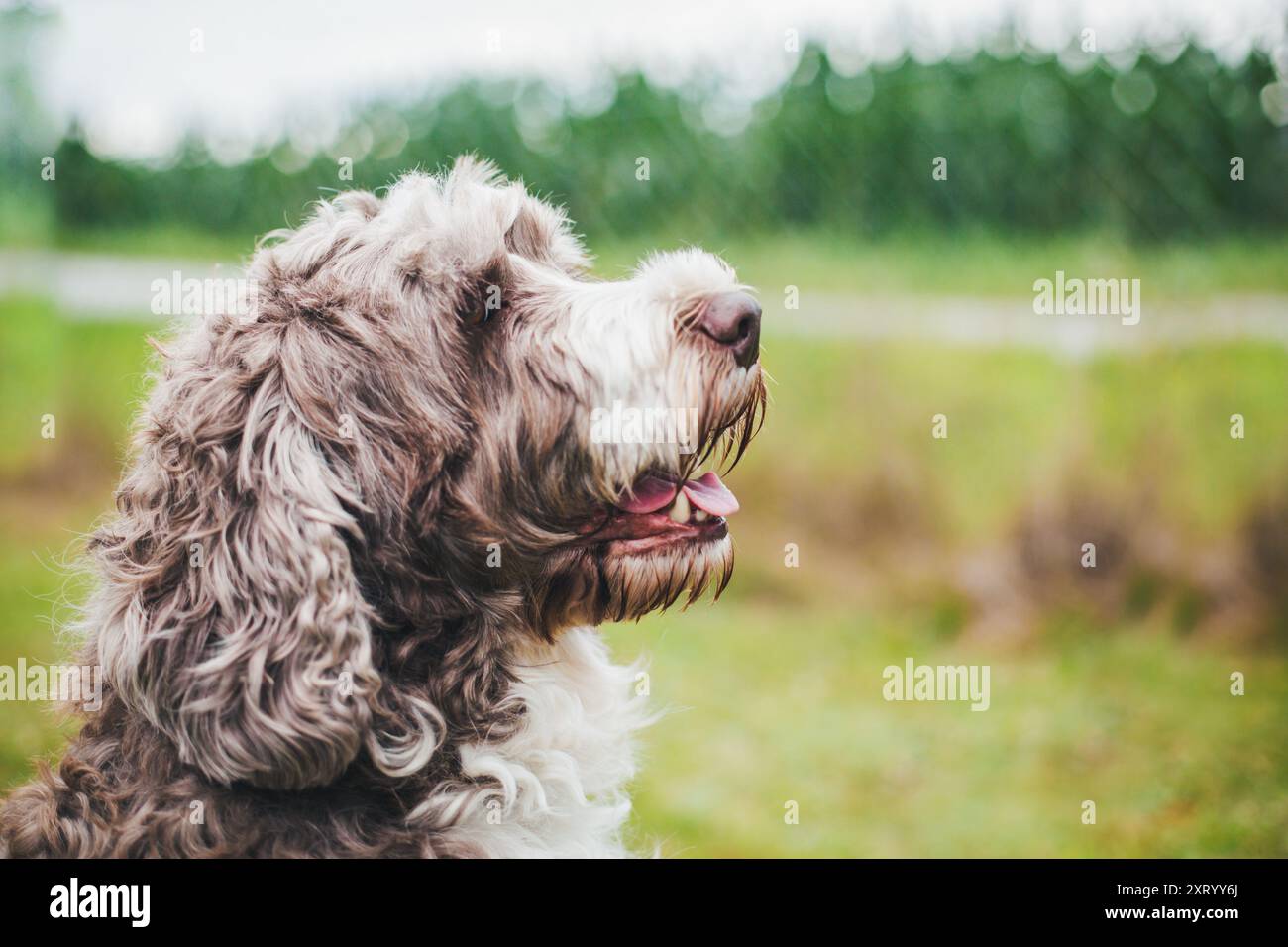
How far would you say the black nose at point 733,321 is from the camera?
2541 mm

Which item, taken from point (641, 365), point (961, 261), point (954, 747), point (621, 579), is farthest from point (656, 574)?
point (961, 261)

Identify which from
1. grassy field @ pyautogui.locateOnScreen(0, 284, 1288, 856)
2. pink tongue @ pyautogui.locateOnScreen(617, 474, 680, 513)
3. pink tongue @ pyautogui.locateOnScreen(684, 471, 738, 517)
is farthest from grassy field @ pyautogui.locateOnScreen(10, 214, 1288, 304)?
pink tongue @ pyautogui.locateOnScreen(617, 474, 680, 513)

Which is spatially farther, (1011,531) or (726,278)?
(1011,531)

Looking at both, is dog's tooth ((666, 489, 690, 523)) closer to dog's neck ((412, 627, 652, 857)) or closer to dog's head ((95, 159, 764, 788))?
dog's head ((95, 159, 764, 788))

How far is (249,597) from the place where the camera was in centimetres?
227

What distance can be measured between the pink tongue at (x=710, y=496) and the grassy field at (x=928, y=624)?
10.1 ft

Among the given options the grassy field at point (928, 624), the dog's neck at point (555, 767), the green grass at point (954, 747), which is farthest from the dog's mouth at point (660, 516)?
the grassy field at point (928, 624)

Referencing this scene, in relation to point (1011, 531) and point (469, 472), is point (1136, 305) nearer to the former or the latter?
point (1011, 531)

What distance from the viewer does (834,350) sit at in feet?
25.8

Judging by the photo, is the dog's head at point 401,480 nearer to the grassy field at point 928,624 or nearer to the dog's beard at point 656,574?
the dog's beard at point 656,574

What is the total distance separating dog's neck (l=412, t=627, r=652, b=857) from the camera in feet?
8.02

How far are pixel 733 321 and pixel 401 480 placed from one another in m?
0.82

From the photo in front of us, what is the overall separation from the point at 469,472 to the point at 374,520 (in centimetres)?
25

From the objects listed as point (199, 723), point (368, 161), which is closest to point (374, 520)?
point (199, 723)
